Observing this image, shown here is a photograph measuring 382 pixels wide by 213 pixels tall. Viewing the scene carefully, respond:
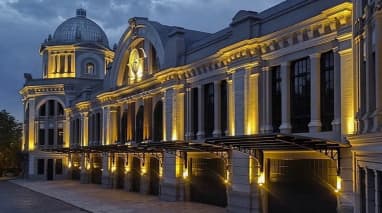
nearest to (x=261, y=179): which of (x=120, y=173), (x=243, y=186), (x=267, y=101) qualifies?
(x=243, y=186)

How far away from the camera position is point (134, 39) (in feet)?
127

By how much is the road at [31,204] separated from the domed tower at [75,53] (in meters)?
23.1

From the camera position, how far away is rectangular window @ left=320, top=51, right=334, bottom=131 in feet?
67.9

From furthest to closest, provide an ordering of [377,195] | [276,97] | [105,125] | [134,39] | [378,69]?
[105,125]
[134,39]
[276,97]
[378,69]
[377,195]

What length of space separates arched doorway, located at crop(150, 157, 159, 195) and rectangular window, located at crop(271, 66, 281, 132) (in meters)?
13.0

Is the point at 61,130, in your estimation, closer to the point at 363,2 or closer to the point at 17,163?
the point at 17,163

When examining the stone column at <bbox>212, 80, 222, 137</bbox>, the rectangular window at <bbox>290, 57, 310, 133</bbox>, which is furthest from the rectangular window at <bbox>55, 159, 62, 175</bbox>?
the rectangular window at <bbox>290, 57, 310, 133</bbox>

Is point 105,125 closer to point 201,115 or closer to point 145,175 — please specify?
point 145,175

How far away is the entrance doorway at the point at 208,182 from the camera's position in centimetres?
2820

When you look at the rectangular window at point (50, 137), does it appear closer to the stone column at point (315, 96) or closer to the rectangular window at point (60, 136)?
the rectangular window at point (60, 136)

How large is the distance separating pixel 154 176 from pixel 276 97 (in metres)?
14.4

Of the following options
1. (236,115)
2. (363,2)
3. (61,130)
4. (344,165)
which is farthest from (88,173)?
(363,2)

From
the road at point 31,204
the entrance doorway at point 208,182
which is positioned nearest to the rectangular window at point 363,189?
the entrance doorway at point 208,182

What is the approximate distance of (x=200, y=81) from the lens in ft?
99.6
